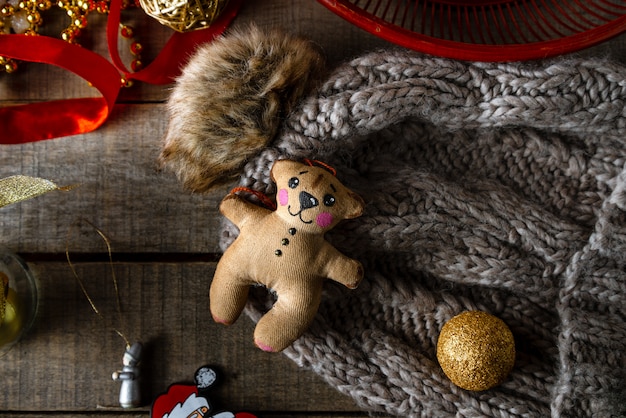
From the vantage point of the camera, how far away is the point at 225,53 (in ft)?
2.39

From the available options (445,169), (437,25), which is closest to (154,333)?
(445,169)

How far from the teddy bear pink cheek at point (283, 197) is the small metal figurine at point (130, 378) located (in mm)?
314

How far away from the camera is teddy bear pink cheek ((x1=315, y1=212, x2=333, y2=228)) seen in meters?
0.67

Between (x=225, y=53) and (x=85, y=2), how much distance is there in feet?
0.83

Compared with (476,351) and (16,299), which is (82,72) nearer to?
(16,299)

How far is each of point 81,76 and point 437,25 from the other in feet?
1.59

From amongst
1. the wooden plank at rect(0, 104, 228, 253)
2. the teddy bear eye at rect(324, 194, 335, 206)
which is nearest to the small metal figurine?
the wooden plank at rect(0, 104, 228, 253)

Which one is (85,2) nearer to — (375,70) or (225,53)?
(225,53)

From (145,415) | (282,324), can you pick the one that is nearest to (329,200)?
(282,324)

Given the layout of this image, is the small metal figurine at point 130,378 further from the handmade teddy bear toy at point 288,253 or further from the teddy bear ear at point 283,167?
the teddy bear ear at point 283,167

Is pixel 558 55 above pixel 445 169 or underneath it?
above

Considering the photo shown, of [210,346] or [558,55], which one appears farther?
[210,346]

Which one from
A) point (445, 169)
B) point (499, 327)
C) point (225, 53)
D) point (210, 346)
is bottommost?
point (210, 346)

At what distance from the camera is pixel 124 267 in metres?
0.85
